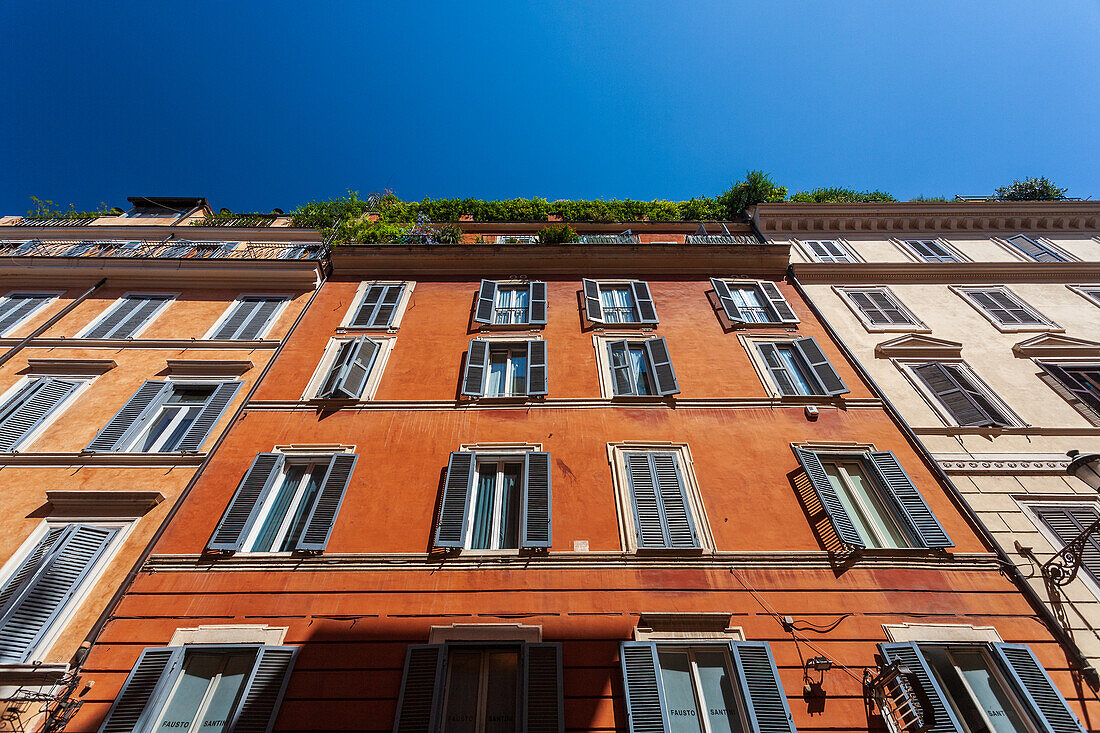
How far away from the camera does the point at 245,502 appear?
8438 mm

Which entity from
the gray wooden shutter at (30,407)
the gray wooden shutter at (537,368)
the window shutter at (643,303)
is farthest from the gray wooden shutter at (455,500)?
the gray wooden shutter at (30,407)

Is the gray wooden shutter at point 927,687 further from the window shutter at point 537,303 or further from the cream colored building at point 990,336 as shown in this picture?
the window shutter at point 537,303

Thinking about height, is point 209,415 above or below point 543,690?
above

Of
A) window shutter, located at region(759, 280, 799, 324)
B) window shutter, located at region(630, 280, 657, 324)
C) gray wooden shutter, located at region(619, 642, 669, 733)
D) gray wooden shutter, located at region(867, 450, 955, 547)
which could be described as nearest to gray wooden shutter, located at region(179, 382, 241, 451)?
gray wooden shutter, located at region(619, 642, 669, 733)

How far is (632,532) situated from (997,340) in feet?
33.5

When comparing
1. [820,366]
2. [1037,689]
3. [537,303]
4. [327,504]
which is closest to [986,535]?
[1037,689]

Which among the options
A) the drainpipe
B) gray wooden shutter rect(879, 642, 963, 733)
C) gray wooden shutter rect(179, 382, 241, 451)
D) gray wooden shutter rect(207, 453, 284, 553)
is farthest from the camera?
gray wooden shutter rect(179, 382, 241, 451)

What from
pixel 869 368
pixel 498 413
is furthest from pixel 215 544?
pixel 869 368

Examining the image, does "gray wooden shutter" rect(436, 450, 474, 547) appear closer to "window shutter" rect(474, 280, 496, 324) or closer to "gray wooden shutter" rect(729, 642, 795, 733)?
"gray wooden shutter" rect(729, 642, 795, 733)

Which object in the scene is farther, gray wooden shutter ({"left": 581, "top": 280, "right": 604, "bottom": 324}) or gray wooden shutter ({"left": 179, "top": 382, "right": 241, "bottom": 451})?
gray wooden shutter ({"left": 581, "top": 280, "right": 604, "bottom": 324})

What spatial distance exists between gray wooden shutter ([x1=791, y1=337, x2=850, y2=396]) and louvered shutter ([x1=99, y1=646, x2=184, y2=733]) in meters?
11.0

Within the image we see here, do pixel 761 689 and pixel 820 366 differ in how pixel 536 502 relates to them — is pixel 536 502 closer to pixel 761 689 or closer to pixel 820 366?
pixel 761 689

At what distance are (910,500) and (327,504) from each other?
887 cm

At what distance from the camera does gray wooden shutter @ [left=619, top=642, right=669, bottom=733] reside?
5977 millimetres
